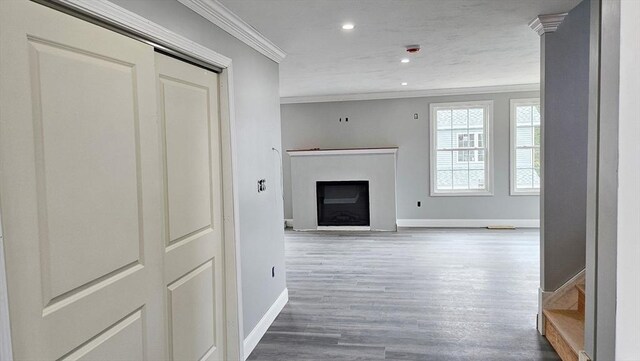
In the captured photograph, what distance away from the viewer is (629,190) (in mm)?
530

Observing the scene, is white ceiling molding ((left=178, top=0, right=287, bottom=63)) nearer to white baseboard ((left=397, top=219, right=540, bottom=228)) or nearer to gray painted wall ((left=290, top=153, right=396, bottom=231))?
gray painted wall ((left=290, top=153, right=396, bottom=231))

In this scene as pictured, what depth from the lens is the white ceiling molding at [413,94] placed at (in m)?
7.12

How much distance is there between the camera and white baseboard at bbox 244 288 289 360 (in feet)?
9.86

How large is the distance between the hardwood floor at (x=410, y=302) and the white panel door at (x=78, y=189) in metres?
1.49

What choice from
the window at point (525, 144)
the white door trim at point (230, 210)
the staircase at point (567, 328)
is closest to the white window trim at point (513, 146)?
the window at point (525, 144)

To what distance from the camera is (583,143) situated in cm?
313

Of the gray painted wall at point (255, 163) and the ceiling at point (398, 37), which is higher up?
the ceiling at point (398, 37)

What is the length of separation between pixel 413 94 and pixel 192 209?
→ 230 inches

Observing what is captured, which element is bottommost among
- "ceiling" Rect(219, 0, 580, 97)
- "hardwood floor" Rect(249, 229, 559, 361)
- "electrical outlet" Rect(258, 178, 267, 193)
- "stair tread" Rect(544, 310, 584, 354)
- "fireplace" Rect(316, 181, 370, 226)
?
"hardwood floor" Rect(249, 229, 559, 361)

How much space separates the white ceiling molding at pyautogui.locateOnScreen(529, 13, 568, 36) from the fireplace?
4692mm

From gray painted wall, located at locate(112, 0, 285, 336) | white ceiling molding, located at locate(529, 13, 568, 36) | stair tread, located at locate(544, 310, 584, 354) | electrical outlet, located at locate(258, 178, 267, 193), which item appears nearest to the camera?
stair tread, located at locate(544, 310, 584, 354)

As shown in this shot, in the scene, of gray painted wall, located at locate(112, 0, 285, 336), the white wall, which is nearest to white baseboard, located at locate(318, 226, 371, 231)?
gray painted wall, located at locate(112, 0, 285, 336)

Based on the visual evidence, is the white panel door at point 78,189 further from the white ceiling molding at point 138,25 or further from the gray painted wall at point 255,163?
the gray painted wall at point 255,163

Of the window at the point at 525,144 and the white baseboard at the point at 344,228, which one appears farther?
the white baseboard at the point at 344,228
